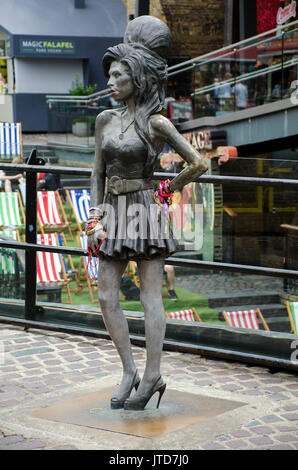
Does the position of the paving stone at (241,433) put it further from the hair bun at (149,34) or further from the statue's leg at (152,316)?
the hair bun at (149,34)

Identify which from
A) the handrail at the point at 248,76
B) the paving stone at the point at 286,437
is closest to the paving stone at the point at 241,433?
the paving stone at the point at 286,437

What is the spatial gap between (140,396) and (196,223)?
329 centimetres

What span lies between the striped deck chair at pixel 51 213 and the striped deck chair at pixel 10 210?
1.07 feet

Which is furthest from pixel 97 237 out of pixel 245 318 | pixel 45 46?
pixel 45 46

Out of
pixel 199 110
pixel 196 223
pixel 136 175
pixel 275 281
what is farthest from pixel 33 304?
pixel 199 110

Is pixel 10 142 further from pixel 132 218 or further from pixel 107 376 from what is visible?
pixel 132 218

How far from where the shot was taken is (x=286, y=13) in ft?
64.4

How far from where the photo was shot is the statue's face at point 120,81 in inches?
167

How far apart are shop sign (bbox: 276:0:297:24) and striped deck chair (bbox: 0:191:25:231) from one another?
10.2 m

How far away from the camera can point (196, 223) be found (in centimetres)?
749

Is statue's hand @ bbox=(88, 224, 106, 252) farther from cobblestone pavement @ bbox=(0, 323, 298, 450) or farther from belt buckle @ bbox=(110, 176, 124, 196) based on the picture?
cobblestone pavement @ bbox=(0, 323, 298, 450)

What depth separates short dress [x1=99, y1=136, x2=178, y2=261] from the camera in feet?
14.1

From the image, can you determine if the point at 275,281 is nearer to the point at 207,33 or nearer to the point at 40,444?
the point at 40,444

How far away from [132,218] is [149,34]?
986 mm
